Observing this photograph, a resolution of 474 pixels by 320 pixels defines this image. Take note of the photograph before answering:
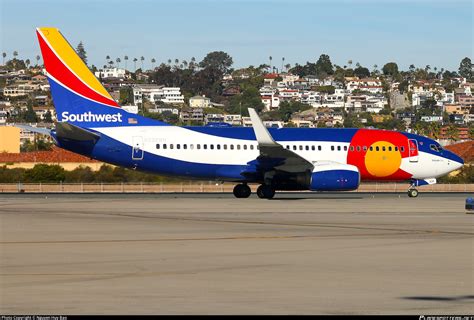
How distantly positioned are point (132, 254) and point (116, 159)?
79.6 feet

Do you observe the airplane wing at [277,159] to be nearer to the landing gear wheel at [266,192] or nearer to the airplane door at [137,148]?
the landing gear wheel at [266,192]

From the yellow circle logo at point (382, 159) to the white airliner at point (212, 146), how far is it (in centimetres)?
5

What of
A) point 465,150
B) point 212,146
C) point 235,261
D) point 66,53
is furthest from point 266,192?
point 465,150

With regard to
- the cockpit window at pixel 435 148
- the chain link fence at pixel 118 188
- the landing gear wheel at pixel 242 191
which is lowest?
the chain link fence at pixel 118 188

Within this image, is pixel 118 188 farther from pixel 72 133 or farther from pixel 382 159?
pixel 382 159

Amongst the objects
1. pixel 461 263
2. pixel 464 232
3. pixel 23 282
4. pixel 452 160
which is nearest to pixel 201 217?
pixel 464 232

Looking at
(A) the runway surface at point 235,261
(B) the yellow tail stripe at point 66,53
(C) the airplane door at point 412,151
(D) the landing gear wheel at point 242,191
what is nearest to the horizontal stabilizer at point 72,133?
(B) the yellow tail stripe at point 66,53

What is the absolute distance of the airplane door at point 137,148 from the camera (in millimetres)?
47688

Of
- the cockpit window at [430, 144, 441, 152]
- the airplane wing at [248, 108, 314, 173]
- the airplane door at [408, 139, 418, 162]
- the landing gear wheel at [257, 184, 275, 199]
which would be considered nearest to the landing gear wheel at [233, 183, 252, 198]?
the landing gear wheel at [257, 184, 275, 199]

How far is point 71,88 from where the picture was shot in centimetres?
4766

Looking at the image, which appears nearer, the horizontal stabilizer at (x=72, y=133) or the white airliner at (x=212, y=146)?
the horizontal stabilizer at (x=72, y=133)

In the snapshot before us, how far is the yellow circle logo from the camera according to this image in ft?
168

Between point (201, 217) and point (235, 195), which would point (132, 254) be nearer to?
point (201, 217)

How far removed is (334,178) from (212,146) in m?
6.09
